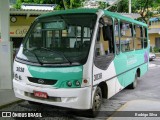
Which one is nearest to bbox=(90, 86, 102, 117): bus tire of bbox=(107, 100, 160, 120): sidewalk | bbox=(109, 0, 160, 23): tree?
bbox=(107, 100, 160, 120): sidewalk

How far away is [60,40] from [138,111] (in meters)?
2.62

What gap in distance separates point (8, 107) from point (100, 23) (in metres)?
3.19

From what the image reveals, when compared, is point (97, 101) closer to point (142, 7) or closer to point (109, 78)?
point (109, 78)

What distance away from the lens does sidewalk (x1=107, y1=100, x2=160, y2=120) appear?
20.7 ft

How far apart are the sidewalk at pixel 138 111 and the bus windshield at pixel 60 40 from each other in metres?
1.77

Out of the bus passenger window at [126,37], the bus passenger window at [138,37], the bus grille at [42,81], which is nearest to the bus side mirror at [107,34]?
the bus passenger window at [126,37]

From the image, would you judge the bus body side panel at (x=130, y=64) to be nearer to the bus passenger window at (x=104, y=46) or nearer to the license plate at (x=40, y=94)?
the bus passenger window at (x=104, y=46)

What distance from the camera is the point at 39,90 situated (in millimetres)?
Answer: 5844

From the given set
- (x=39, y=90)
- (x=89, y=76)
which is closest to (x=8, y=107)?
(x=39, y=90)

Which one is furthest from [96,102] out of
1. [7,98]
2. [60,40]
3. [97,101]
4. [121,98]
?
[7,98]

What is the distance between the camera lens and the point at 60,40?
6.30 m

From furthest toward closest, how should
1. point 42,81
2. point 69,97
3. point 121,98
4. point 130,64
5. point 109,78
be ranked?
1. point 130,64
2. point 121,98
3. point 109,78
4. point 42,81
5. point 69,97

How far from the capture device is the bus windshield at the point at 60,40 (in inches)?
230

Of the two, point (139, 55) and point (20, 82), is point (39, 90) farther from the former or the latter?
point (139, 55)
